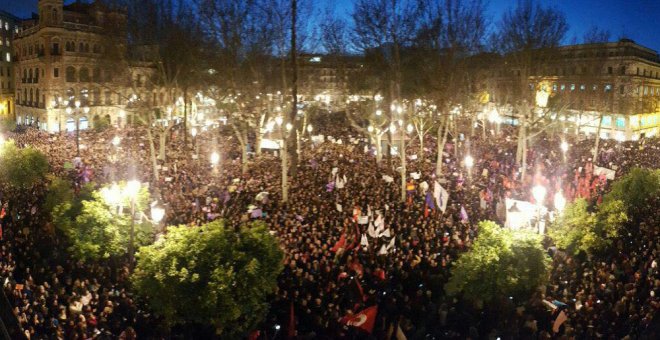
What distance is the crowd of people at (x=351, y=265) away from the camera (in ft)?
34.7

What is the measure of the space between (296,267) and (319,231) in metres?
2.71

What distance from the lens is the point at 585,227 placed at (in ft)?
46.3

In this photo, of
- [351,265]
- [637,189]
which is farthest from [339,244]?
[637,189]

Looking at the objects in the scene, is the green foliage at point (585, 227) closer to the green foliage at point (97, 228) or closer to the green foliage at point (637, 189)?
the green foliage at point (637, 189)

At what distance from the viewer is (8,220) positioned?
16859 mm

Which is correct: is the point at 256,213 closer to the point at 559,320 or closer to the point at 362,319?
the point at 362,319

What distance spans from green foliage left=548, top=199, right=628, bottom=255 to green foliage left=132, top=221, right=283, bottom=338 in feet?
29.4

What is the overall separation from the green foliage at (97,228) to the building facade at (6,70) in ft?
203

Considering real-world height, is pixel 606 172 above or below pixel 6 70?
below

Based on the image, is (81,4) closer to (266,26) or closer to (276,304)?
(266,26)

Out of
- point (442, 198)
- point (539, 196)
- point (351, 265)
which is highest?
point (539, 196)

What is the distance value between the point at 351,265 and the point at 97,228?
6.79 m

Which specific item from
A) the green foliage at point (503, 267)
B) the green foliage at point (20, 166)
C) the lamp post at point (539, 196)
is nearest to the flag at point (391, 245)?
the green foliage at point (503, 267)

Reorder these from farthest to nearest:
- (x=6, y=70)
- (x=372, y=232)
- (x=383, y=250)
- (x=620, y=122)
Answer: (x=6, y=70) → (x=620, y=122) → (x=372, y=232) → (x=383, y=250)
